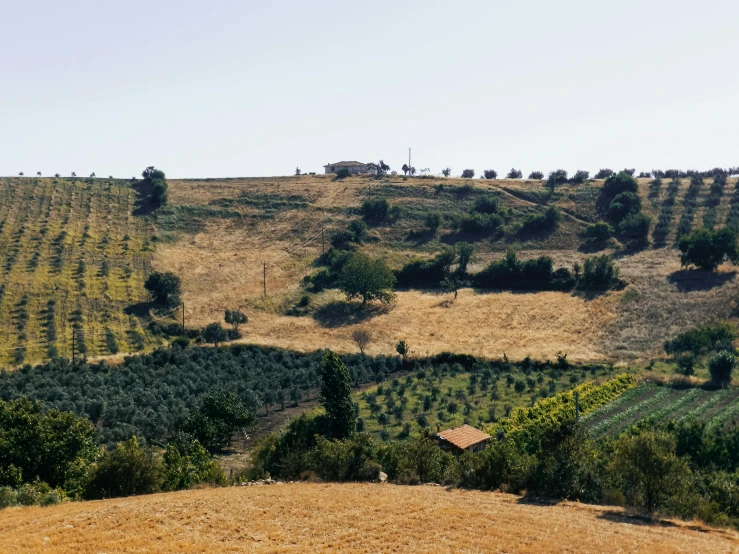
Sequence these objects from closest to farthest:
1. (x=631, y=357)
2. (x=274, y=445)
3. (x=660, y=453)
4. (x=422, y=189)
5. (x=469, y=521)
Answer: (x=469, y=521) < (x=660, y=453) < (x=274, y=445) < (x=631, y=357) < (x=422, y=189)

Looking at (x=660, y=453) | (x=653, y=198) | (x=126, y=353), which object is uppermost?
(x=653, y=198)

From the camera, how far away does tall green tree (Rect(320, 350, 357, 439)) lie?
48.2 meters

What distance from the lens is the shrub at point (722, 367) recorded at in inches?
2643

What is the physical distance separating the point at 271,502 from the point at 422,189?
114948mm

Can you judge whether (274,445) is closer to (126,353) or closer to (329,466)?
(329,466)

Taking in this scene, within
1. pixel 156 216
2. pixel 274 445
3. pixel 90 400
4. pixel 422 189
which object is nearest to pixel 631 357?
pixel 274 445

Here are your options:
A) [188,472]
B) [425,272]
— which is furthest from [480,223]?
[188,472]

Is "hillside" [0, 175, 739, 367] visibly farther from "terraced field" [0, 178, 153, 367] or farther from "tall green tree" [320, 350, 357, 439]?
"tall green tree" [320, 350, 357, 439]

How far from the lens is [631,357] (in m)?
79.1

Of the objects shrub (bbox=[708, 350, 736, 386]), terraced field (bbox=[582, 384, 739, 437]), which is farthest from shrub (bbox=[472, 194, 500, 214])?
terraced field (bbox=[582, 384, 739, 437])

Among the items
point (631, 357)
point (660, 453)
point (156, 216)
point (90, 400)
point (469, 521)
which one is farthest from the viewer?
point (156, 216)

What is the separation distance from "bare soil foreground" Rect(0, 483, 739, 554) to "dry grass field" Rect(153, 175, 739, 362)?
51051 mm

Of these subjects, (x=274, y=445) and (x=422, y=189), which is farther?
(x=422, y=189)

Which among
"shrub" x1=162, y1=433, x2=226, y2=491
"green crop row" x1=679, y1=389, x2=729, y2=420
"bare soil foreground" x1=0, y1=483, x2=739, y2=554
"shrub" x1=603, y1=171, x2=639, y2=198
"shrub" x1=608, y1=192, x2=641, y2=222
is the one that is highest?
"shrub" x1=603, y1=171, x2=639, y2=198
